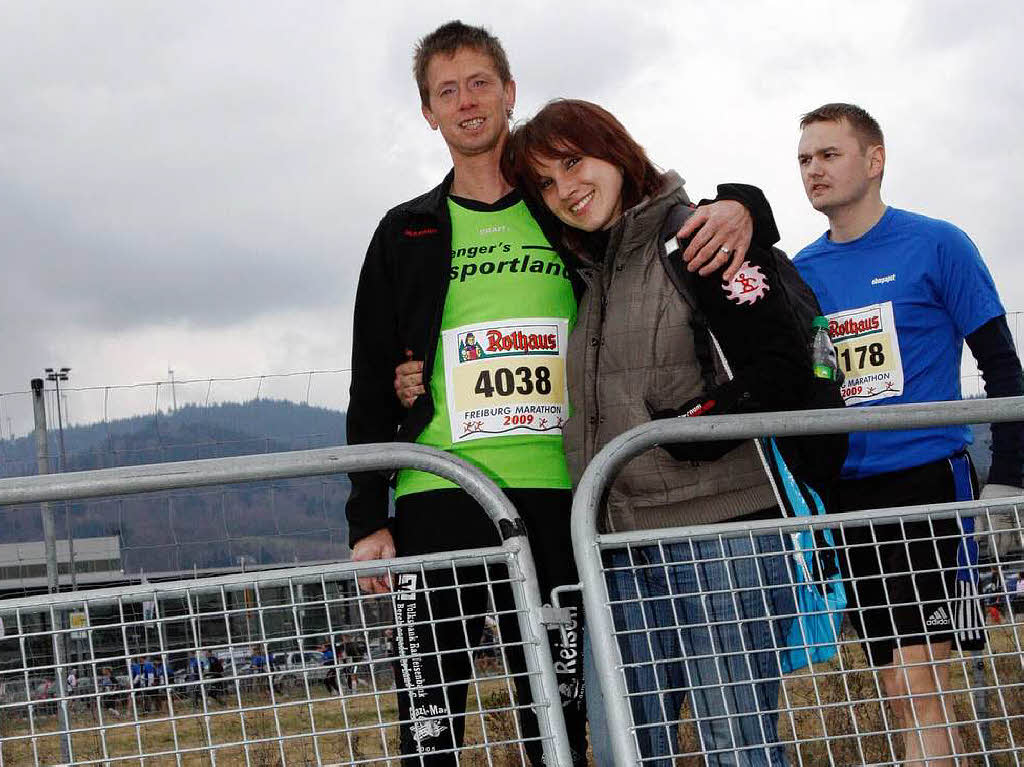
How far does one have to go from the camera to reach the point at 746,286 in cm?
238

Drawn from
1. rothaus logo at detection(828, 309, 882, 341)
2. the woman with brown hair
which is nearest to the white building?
rothaus logo at detection(828, 309, 882, 341)

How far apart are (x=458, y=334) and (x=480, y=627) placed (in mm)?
824

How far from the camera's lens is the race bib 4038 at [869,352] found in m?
3.73

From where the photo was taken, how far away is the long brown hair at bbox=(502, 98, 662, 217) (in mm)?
2752

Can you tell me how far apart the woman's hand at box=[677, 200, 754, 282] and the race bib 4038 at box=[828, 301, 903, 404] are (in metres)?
1.44

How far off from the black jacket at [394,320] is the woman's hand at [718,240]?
0.52 meters

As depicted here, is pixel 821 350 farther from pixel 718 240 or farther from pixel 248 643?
pixel 248 643

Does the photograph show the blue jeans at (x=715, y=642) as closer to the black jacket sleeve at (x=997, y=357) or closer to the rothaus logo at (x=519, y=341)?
the rothaus logo at (x=519, y=341)

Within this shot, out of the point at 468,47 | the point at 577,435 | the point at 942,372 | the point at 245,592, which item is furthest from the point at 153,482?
the point at 942,372

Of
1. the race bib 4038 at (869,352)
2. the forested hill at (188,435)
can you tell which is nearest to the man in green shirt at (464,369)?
the race bib 4038 at (869,352)

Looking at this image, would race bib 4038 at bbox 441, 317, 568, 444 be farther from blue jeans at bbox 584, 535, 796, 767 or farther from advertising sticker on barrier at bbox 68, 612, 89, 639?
advertising sticker on barrier at bbox 68, 612, 89, 639

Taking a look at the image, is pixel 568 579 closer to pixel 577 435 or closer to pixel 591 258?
pixel 577 435

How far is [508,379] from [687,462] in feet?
1.85

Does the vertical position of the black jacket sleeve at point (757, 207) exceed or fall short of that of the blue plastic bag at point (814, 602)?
it exceeds it
